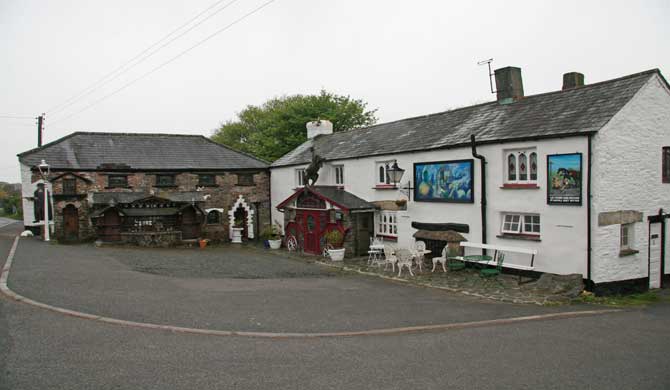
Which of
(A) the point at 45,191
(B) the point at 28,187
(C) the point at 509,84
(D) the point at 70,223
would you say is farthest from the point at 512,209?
(B) the point at 28,187

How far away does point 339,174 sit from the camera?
2359cm

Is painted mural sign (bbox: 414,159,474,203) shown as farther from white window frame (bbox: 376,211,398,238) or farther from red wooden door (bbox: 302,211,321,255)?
red wooden door (bbox: 302,211,321,255)

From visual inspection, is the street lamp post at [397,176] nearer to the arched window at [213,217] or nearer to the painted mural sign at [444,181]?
the painted mural sign at [444,181]

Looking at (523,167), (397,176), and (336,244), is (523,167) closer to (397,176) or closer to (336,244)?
(397,176)

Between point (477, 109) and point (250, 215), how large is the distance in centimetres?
1581

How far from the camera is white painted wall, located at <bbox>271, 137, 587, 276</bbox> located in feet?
42.6

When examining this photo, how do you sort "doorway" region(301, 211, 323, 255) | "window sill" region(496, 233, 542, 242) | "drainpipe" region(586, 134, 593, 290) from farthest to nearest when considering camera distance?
"doorway" region(301, 211, 323, 255)
"window sill" region(496, 233, 542, 242)
"drainpipe" region(586, 134, 593, 290)

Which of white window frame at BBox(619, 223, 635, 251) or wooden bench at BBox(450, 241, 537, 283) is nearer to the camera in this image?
white window frame at BBox(619, 223, 635, 251)

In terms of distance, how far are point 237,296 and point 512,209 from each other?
8432 millimetres

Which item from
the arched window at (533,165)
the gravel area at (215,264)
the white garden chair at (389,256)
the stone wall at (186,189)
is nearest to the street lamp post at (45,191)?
the stone wall at (186,189)

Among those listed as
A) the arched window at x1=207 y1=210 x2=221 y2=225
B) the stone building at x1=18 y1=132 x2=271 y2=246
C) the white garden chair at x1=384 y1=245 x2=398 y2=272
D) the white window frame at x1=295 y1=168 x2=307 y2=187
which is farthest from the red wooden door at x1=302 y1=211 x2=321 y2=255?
the arched window at x1=207 y1=210 x2=221 y2=225

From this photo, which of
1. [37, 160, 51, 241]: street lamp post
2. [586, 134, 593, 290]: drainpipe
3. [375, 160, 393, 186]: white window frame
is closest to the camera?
[586, 134, 593, 290]: drainpipe

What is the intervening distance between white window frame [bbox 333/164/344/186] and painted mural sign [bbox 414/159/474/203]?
5.82 meters

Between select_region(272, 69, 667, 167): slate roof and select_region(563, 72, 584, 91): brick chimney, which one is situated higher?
select_region(563, 72, 584, 91): brick chimney
